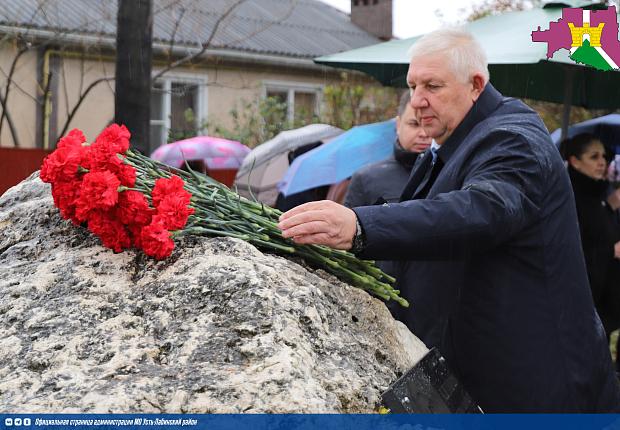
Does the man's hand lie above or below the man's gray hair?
below

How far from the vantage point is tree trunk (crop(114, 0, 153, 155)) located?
5340 millimetres

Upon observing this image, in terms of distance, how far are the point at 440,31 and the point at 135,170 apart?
0.94 meters

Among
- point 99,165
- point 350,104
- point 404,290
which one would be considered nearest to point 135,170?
point 99,165

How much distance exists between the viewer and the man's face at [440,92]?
2.47m

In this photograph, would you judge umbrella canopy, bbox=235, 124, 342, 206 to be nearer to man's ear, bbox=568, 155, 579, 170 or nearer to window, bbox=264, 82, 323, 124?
man's ear, bbox=568, 155, 579, 170

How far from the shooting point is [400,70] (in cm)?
666

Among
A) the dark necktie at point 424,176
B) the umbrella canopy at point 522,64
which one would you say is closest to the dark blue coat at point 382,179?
the umbrella canopy at point 522,64

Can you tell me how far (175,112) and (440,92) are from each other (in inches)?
541

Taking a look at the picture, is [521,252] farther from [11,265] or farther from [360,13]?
[360,13]

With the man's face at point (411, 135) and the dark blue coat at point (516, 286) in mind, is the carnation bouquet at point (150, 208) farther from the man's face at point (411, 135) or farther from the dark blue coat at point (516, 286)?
the man's face at point (411, 135)

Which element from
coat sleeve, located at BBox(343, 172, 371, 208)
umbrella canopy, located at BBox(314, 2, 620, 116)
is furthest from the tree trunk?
coat sleeve, located at BBox(343, 172, 371, 208)

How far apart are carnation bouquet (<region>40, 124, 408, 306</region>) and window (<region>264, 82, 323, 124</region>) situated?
44.6ft

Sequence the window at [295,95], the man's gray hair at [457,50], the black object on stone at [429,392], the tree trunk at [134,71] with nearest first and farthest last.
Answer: the black object on stone at [429,392], the man's gray hair at [457,50], the tree trunk at [134,71], the window at [295,95]

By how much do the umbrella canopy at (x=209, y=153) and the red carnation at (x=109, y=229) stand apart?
728 centimetres
